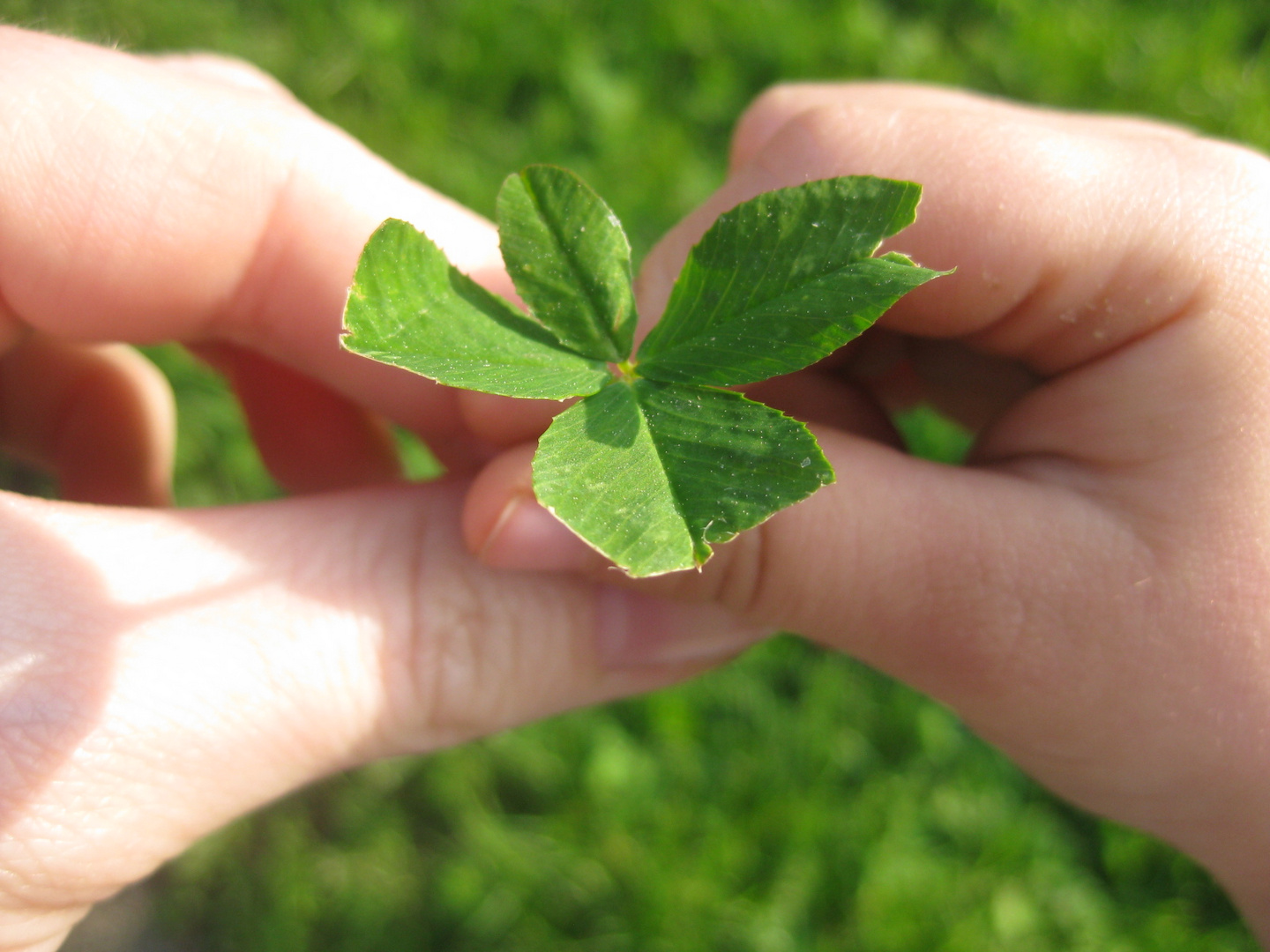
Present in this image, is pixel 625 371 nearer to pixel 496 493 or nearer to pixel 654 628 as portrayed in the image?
pixel 496 493

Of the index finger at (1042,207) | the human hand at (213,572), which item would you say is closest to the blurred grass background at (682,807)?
the human hand at (213,572)

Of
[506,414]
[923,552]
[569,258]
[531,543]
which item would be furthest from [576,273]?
[923,552]

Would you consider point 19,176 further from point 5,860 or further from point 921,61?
point 921,61

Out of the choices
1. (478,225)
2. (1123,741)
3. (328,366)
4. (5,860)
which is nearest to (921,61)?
(478,225)

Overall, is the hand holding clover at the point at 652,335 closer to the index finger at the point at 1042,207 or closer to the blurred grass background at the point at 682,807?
the index finger at the point at 1042,207

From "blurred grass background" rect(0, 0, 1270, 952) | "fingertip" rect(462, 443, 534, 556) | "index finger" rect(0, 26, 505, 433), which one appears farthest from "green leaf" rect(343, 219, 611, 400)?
"blurred grass background" rect(0, 0, 1270, 952)

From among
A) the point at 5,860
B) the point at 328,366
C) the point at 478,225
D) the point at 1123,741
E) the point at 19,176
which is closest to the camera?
the point at 5,860
